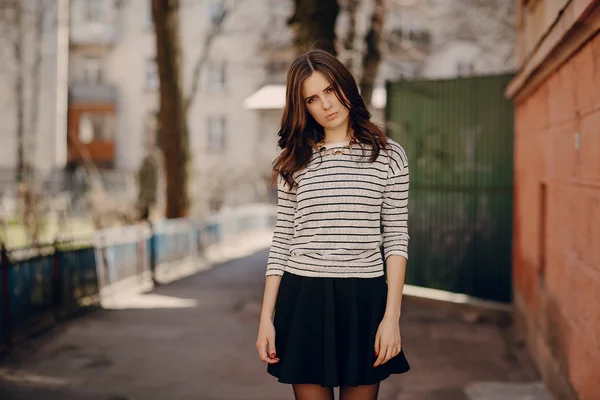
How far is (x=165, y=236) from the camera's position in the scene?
1525 cm

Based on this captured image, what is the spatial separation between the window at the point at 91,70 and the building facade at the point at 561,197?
121ft

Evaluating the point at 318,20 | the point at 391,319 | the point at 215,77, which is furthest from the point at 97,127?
the point at 391,319

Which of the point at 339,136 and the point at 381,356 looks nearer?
the point at 381,356

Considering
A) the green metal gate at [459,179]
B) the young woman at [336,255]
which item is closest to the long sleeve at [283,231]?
the young woman at [336,255]

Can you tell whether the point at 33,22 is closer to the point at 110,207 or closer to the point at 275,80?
the point at 275,80

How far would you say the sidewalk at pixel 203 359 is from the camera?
696 cm

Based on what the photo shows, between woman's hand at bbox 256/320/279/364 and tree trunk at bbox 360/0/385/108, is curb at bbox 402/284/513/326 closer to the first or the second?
tree trunk at bbox 360/0/385/108

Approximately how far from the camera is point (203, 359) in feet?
27.1

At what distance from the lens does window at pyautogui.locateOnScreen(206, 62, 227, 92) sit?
4219cm

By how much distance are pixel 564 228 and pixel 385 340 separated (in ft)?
12.6

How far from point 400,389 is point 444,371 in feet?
2.78

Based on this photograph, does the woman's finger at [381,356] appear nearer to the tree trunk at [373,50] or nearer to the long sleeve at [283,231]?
the long sleeve at [283,231]

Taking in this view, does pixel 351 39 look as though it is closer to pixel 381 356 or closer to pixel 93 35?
pixel 381 356

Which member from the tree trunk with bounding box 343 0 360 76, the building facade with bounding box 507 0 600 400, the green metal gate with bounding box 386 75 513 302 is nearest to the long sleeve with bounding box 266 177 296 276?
the building facade with bounding box 507 0 600 400
